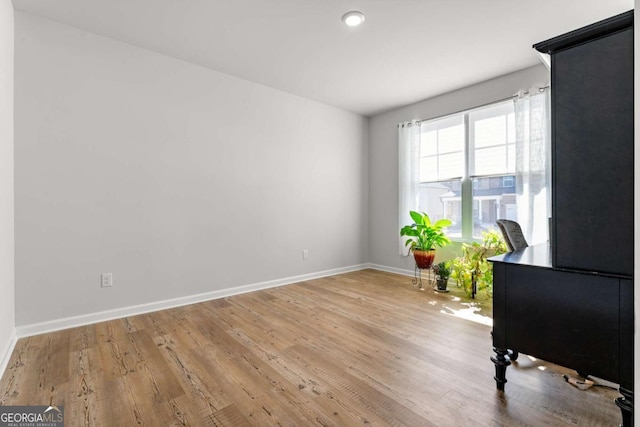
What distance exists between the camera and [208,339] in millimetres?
2373

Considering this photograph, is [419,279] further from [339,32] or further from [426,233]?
[339,32]

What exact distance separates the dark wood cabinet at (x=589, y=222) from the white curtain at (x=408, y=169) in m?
3.04

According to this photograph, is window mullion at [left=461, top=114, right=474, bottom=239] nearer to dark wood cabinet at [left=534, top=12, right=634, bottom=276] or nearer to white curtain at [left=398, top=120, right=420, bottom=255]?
white curtain at [left=398, top=120, right=420, bottom=255]

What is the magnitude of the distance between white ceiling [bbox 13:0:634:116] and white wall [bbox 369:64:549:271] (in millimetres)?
385

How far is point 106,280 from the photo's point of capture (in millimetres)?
2795

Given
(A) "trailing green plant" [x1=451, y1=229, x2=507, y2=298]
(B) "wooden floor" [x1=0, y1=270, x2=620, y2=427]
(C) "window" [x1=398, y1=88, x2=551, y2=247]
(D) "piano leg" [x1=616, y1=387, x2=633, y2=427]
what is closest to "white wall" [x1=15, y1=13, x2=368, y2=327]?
(B) "wooden floor" [x1=0, y1=270, x2=620, y2=427]

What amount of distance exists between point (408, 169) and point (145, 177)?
3391 mm

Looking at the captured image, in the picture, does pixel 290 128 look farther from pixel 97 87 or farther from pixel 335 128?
pixel 97 87

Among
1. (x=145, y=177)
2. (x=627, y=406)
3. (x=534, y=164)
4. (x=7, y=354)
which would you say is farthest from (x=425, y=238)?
(x=7, y=354)

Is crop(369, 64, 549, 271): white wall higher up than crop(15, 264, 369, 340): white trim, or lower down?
higher up

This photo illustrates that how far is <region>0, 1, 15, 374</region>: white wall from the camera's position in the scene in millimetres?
2002

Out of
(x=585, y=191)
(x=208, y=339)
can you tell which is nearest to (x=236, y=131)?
(x=208, y=339)

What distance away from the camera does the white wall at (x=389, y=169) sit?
13.5 feet

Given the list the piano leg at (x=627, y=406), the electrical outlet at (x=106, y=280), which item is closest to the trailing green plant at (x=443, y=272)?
the piano leg at (x=627, y=406)
